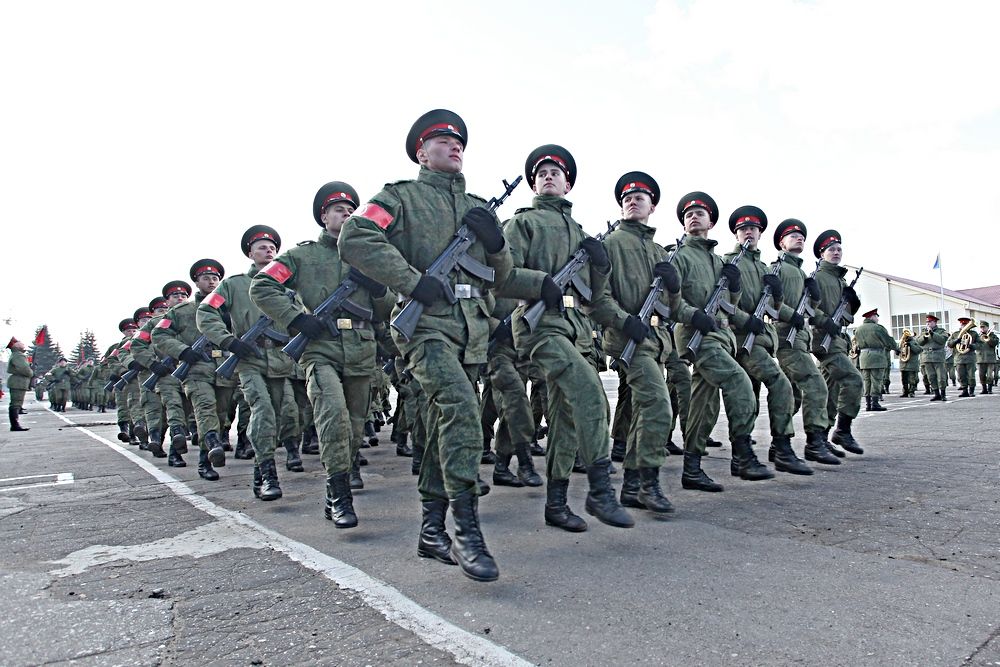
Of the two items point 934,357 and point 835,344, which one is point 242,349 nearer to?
point 835,344

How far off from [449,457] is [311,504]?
2.25 metres

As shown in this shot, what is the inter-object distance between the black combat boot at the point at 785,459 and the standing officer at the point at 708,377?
42 cm

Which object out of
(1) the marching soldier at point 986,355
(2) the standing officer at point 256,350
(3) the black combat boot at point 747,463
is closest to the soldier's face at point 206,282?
(2) the standing officer at point 256,350

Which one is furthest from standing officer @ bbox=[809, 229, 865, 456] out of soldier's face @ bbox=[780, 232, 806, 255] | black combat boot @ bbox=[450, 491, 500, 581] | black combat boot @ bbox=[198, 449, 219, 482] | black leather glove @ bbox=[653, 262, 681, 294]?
black combat boot @ bbox=[198, 449, 219, 482]

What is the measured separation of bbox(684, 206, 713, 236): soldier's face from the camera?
600 centimetres

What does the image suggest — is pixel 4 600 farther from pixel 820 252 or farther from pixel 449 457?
pixel 820 252

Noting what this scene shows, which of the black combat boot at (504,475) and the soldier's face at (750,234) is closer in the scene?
the black combat boot at (504,475)

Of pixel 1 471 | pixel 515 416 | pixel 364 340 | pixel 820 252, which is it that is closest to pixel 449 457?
pixel 364 340

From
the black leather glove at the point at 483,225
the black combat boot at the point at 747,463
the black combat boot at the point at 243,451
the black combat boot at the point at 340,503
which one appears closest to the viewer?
the black leather glove at the point at 483,225

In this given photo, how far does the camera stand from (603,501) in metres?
3.83

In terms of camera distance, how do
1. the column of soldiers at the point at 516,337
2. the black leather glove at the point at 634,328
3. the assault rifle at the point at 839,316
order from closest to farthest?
the column of soldiers at the point at 516,337 → the black leather glove at the point at 634,328 → the assault rifle at the point at 839,316

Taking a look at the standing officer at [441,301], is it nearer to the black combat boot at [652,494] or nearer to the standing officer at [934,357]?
the black combat boot at [652,494]

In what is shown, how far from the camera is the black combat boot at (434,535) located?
3.26 m

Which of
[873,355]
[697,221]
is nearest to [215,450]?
[697,221]
